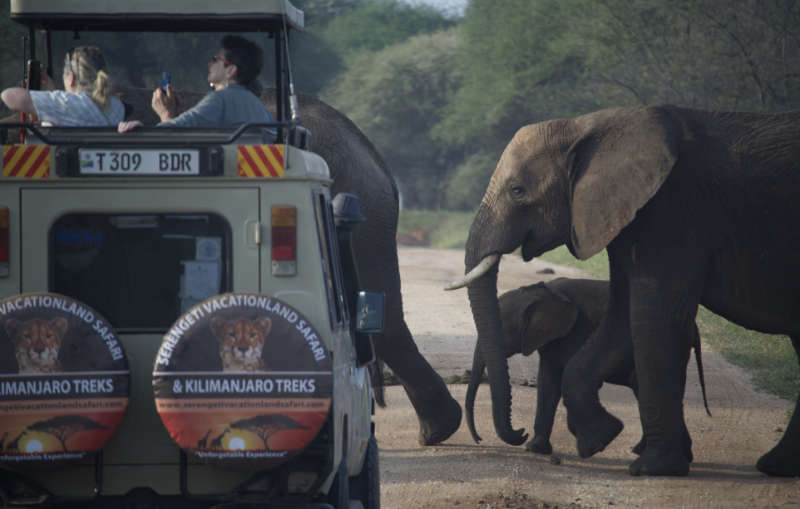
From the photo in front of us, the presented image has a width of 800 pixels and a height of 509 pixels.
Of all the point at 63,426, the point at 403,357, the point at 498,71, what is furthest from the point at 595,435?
the point at 498,71

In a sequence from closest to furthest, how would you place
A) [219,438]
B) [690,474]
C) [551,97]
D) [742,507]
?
[219,438] < [742,507] < [690,474] < [551,97]

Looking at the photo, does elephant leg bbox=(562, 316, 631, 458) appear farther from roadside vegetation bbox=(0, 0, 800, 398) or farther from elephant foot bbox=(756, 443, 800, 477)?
roadside vegetation bbox=(0, 0, 800, 398)

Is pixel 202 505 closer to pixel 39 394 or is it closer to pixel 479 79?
pixel 39 394

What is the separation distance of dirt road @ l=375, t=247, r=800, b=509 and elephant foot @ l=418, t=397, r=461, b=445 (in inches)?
2.8

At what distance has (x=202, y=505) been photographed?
181 inches

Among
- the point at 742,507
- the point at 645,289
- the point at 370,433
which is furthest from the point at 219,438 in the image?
the point at 645,289

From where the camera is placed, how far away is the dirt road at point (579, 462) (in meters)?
7.29

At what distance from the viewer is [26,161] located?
463 centimetres

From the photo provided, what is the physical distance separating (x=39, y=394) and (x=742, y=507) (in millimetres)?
4367

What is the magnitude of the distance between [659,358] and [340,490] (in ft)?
13.2

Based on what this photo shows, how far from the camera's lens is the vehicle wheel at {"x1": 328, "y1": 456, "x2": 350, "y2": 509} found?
4844 mm

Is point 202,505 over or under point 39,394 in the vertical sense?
under

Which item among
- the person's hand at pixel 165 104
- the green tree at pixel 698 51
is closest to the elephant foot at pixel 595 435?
the person's hand at pixel 165 104

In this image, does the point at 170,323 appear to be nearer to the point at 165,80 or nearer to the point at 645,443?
the point at 165,80
